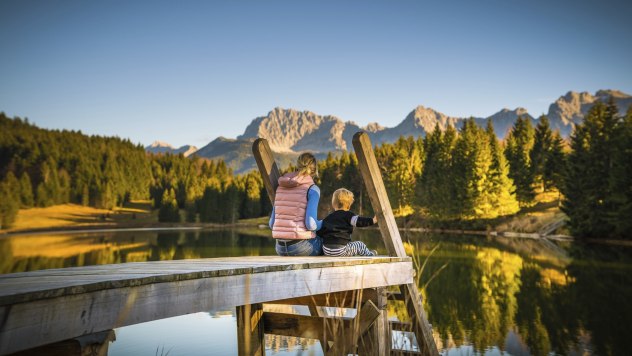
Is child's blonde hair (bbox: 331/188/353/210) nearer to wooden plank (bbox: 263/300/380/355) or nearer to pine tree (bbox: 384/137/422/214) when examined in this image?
wooden plank (bbox: 263/300/380/355)

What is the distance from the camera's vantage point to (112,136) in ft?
486

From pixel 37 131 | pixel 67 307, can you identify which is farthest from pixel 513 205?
pixel 37 131

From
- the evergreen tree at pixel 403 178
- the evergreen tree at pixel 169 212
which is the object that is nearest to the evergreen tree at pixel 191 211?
the evergreen tree at pixel 169 212

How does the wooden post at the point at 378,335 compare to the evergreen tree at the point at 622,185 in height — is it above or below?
below

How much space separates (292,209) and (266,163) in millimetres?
789

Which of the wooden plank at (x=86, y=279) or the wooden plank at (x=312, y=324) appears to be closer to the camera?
the wooden plank at (x=86, y=279)

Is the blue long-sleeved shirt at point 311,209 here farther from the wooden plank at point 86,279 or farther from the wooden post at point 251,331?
the wooden plank at point 86,279

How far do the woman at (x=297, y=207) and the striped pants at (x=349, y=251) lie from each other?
0.83 feet

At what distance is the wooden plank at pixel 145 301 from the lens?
246cm

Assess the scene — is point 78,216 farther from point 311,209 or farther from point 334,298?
point 334,298

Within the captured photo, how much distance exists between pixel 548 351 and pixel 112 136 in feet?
498

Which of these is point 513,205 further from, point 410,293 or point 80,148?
point 80,148

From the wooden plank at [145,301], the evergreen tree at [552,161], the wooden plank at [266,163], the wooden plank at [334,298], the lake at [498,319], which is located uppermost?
the evergreen tree at [552,161]

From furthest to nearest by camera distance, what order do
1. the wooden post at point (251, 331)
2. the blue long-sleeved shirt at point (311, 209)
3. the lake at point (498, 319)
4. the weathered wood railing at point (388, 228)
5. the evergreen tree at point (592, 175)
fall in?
the evergreen tree at point (592, 175), the lake at point (498, 319), the weathered wood railing at point (388, 228), the blue long-sleeved shirt at point (311, 209), the wooden post at point (251, 331)
